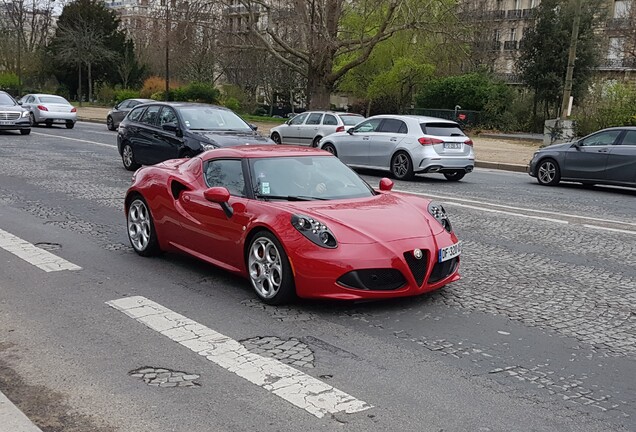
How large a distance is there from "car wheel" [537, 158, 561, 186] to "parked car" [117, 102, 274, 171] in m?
7.09

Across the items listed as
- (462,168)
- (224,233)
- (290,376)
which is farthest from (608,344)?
(462,168)

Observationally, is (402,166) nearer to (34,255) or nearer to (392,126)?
(392,126)

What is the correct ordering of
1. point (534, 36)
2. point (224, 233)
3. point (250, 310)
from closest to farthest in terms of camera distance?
point (250, 310) < point (224, 233) < point (534, 36)

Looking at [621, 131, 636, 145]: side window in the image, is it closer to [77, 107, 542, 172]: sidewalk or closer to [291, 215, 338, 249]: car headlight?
[77, 107, 542, 172]: sidewalk

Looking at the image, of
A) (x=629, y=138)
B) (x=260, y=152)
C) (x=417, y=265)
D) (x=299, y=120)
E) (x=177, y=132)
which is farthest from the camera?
(x=299, y=120)

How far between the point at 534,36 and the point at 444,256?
40.9m

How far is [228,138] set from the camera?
565 inches

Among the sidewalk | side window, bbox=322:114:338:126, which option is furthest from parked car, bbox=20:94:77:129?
side window, bbox=322:114:338:126

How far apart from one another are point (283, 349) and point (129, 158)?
12.5 m

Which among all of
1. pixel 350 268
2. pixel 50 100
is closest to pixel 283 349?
pixel 350 268

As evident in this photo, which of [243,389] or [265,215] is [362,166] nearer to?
[265,215]

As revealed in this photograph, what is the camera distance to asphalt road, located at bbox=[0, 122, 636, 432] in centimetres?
405

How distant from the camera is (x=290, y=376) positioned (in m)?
4.57

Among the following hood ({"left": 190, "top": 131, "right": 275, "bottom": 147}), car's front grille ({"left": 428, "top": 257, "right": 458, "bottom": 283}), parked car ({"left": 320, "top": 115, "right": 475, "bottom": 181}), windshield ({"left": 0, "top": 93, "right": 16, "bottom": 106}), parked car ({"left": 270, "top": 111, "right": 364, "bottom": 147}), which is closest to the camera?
car's front grille ({"left": 428, "top": 257, "right": 458, "bottom": 283})
